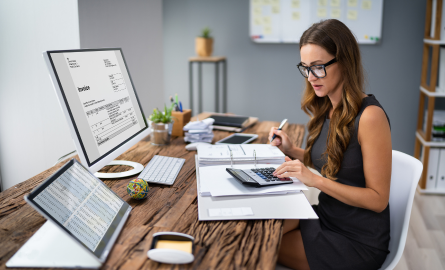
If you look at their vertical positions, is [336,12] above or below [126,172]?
above

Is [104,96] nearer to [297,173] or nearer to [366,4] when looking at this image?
[297,173]

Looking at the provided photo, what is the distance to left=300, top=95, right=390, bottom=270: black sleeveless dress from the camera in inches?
46.9

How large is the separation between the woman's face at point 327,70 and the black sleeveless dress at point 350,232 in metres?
0.12

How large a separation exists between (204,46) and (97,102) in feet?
8.80

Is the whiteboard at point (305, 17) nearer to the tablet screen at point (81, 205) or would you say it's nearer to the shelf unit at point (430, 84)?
the shelf unit at point (430, 84)

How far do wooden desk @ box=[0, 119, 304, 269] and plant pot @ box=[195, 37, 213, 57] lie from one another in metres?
2.71

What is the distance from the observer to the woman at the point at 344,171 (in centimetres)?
118

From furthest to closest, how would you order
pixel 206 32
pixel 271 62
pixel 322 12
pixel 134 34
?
1. pixel 271 62
2. pixel 206 32
3. pixel 322 12
4. pixel 134 34

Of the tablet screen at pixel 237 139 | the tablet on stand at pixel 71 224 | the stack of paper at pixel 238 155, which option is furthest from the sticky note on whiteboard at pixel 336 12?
the tablet on stand at pixel 71 224

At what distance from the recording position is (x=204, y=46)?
3.76 meters

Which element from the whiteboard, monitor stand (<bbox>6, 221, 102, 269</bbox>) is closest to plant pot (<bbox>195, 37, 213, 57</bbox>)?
the whiteboard

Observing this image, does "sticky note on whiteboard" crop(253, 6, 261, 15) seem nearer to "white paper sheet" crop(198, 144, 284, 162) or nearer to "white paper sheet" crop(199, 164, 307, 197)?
"white paper sheet" crop(198, 144, 284, 162)

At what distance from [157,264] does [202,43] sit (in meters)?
3.21

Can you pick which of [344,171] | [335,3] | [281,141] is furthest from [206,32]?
[344,171]
